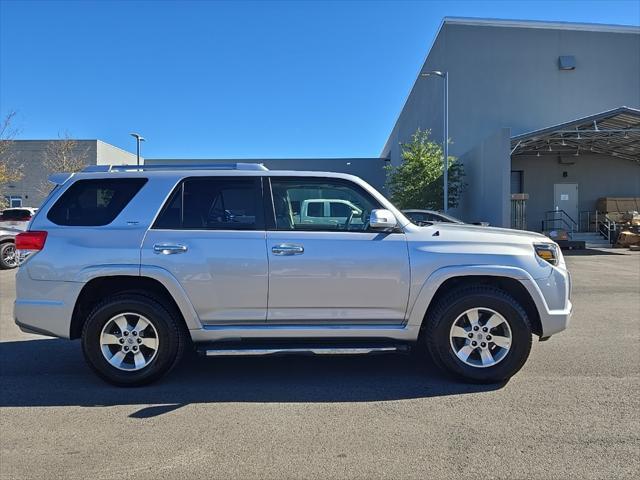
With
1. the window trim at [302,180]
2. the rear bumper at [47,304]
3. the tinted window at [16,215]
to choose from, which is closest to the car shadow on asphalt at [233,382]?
the rear bumper at [47,304]

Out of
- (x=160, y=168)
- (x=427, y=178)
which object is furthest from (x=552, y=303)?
(x=427, y=178)

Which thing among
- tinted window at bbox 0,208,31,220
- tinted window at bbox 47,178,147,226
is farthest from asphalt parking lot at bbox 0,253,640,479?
tinted window at bbox 0,208,31,220

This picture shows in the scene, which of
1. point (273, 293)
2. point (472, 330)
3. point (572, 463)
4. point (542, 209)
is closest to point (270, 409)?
point (273, 293)

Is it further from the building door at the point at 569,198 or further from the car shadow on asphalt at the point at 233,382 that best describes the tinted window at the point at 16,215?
the building door at the point at 569,198

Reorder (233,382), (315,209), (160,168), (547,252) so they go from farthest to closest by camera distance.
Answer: (160,168), (315,209), (233,382), (547,252)

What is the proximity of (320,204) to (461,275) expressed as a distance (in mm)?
1473

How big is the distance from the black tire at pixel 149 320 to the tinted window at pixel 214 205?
0.73 metres

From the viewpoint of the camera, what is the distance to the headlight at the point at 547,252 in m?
4.69

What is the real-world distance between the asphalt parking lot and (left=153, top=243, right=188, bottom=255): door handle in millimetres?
1256

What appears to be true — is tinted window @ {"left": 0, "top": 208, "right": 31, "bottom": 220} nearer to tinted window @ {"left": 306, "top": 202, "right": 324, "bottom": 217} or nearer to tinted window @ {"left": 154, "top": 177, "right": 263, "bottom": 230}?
tinted window @ {"left": 154, "top": 177, "right": 263, "bottom": 230}

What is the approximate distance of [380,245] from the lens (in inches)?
178

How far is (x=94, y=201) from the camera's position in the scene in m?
4.72

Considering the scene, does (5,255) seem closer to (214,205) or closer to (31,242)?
(31,242)

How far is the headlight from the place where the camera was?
469cm
